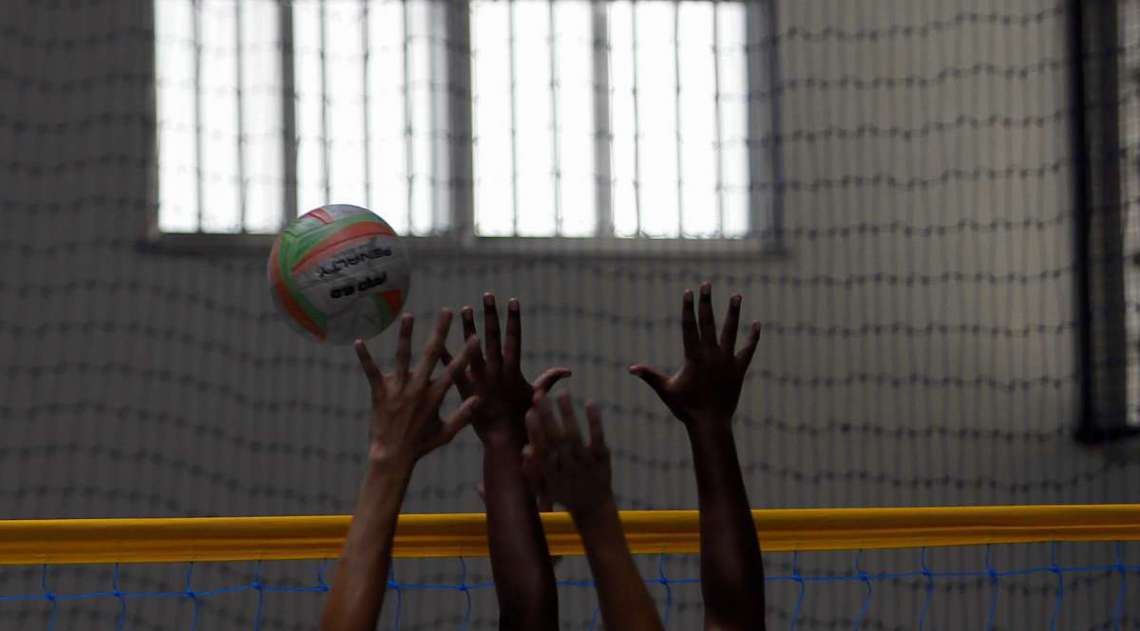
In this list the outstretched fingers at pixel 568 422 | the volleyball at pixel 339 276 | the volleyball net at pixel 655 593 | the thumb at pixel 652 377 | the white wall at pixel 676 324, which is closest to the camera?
the outstretched fingers at pixel 568 422

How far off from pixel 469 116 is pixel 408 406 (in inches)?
106

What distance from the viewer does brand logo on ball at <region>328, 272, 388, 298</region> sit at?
187cm

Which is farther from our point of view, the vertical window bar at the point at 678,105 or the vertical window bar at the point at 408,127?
the vertical window bar at the point at 678,105

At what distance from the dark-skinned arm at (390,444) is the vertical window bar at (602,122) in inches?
107

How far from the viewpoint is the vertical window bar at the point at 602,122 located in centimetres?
403

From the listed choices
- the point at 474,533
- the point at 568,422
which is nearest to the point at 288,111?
the point at 474,533

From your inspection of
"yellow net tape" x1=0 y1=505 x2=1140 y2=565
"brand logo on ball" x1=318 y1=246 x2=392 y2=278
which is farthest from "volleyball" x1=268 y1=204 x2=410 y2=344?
"yellow net tape" x1=0 y1=505 x2=1140 y2=565

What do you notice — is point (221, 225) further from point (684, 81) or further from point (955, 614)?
point (955, 614)

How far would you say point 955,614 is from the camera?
4.14 metres

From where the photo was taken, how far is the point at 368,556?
4.41ft

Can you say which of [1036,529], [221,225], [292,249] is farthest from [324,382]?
[1036,529]

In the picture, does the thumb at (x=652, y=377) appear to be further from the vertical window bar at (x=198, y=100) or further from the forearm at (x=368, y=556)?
the vertical window bar at (x=198, y=100)

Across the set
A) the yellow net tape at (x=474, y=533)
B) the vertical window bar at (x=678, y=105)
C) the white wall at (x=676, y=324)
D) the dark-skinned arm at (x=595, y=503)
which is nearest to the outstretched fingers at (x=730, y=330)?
the dark-skinned arm at (x=595, y=503)

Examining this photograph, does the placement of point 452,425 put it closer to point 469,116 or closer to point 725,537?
point 725,537
